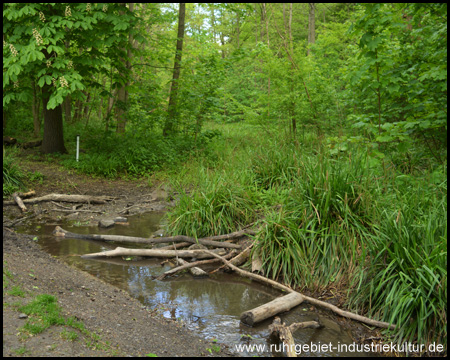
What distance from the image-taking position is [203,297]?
533 cm

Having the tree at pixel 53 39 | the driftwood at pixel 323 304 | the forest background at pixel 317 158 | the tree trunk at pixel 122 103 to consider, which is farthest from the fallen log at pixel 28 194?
the driftwood at pixel 323 304

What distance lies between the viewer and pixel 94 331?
366 cm

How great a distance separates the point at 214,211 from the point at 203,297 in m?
2.02

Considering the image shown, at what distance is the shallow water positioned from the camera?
430 centimetres

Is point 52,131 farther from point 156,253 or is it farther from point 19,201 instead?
point 156,253

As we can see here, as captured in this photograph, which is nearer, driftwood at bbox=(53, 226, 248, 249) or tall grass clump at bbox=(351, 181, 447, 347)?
tall grass clump at bbox=(351, 181, 447, 347)

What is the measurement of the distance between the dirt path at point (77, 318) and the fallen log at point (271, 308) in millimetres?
655

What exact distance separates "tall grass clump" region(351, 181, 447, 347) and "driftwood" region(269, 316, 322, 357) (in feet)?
2.24

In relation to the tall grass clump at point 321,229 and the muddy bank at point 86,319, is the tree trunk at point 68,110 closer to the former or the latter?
the muddy bank at point 86,319

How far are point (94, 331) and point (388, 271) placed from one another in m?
3.27

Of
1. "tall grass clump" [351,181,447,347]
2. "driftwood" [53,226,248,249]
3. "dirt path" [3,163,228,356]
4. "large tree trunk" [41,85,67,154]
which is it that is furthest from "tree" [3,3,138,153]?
"tall grass clump" [351,181,447,347]

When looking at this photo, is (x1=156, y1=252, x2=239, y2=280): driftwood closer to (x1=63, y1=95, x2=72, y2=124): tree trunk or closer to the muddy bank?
the muddy bank

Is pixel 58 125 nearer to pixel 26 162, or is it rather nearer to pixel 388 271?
pixel 26 162

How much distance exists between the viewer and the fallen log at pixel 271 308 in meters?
4.52
